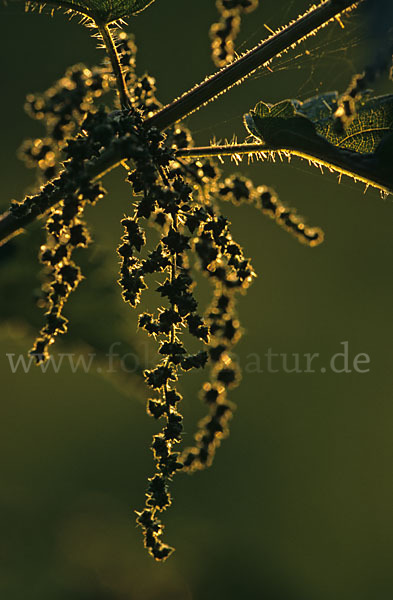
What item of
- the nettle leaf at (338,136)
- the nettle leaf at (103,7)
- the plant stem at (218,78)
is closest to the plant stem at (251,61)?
the plant stem at (218,78)

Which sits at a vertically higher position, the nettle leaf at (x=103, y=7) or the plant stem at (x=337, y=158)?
the nettle leaf at (x=103, y=7)

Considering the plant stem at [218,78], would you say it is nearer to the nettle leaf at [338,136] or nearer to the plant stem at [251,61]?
the plant stem at [251,61]

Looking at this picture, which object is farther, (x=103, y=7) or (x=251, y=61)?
(x=103, y=7)

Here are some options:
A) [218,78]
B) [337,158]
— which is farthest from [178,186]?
[337,158]

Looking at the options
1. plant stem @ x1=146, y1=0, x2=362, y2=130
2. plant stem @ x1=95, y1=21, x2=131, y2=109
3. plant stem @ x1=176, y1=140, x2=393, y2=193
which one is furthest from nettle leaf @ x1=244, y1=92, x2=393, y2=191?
plant stem @ x1=95, y1=21, x2=131, y2=109

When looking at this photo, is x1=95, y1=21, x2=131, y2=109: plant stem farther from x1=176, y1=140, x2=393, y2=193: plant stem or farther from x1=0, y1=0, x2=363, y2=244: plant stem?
x1=176, y1=140, x2=393, y2=193: plant stem

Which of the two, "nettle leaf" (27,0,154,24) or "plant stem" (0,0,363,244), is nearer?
"plant stem" (0,0,363,244)

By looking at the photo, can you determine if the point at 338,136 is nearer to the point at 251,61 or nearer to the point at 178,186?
the point at 251,61
